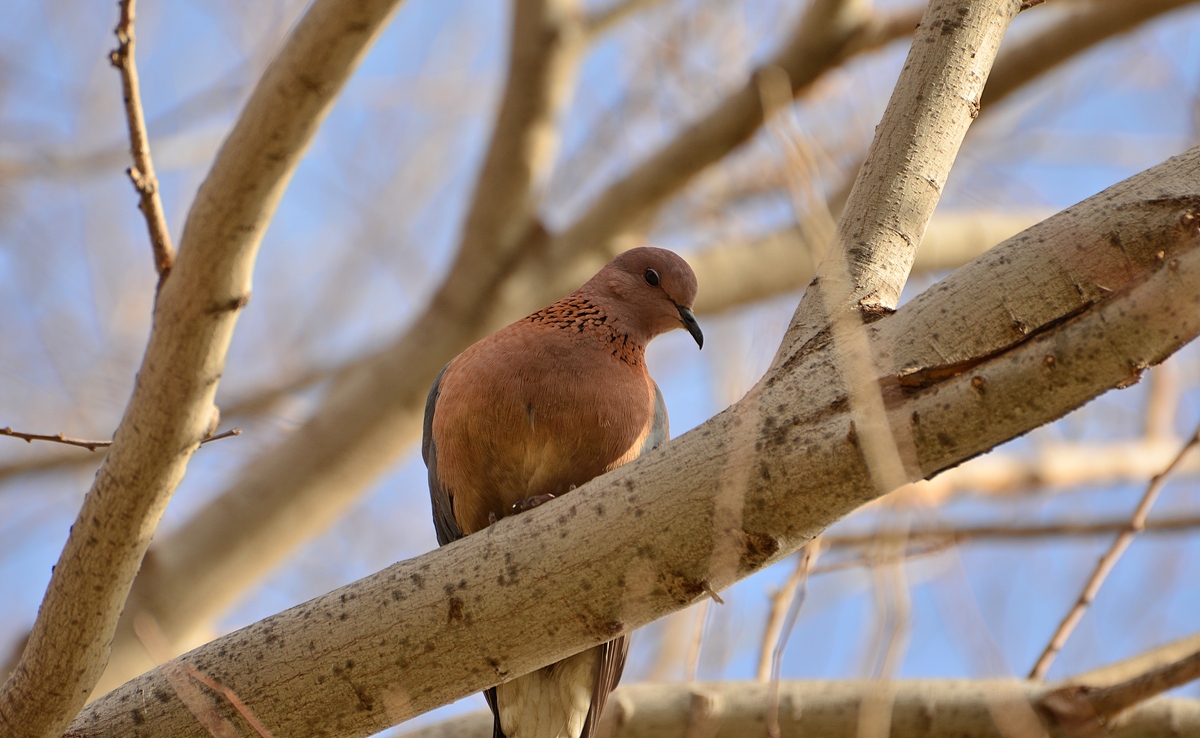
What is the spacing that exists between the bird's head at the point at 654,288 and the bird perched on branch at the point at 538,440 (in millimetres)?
507

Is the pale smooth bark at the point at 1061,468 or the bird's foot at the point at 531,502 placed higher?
the pale smooth bark at the point at 1061,468

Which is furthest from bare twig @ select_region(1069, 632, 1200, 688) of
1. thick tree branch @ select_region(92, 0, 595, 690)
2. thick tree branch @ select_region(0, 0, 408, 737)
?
thick tree branch @ select_region(92, 0, 595, 690)

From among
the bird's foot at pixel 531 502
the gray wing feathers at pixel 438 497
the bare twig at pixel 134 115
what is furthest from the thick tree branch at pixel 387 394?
the bare twig at pixel 134 115

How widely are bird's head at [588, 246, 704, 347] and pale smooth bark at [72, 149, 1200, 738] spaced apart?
5.60ft

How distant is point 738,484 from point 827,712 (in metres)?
1.48

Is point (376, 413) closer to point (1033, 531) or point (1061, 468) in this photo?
point (1033, 531)

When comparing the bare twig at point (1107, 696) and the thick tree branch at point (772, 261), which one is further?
the thick tree branch at point (772, 261)

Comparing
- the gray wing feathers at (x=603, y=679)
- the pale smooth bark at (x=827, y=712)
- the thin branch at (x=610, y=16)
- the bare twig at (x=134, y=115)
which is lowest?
the pale smooth bark at (x=827, y=712)

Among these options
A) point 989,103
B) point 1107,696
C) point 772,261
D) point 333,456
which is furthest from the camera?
point 772,261

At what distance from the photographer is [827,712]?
3078mm

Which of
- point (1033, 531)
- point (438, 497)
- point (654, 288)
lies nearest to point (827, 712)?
point (438, 497)

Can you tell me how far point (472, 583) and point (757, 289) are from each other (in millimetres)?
3631

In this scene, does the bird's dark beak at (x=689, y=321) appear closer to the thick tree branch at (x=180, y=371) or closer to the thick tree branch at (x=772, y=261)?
the thick tree branch at (x=772, y=261)

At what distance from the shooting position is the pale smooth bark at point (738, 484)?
1.73 meters
